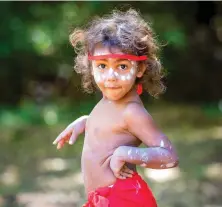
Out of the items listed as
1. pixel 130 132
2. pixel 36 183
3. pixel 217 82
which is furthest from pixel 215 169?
pixel 217 82

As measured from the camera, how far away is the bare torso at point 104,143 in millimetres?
2963

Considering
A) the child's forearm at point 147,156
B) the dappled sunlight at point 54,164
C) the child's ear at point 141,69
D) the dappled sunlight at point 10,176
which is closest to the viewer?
the child's forearm at point 147,156

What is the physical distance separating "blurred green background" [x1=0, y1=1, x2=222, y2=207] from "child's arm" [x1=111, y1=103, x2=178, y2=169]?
282cm

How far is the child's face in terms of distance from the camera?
2951 millimetres

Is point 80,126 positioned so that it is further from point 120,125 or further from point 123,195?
point 123,195

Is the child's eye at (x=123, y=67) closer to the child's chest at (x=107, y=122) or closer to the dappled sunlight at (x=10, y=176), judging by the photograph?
the child's chest at (x=107, y=122)

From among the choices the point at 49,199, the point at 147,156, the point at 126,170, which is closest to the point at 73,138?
the point at 126,170

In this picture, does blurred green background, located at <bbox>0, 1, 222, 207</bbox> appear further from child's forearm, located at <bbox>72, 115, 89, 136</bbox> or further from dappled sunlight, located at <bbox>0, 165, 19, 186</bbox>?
child's forearm, located at <bbox>72, 115, 89, 136</bbox>

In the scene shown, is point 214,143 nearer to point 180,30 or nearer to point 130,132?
point 180,30

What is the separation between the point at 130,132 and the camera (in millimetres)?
2965

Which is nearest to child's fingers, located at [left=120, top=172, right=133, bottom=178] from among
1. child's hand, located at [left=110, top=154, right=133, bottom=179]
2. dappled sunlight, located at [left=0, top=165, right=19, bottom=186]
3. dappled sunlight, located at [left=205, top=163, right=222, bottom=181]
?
child's hand, located at [left=110, top=154, right=133, bottom=179]

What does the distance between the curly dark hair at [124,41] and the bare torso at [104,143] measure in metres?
0.24

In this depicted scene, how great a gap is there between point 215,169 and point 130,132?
4508mm

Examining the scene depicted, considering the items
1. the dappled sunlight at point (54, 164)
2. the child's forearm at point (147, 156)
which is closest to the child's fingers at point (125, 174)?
the child's forearm at point (147, 156)
